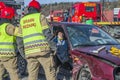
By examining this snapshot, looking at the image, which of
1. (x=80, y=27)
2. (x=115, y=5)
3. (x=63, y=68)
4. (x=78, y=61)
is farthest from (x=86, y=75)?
(x=115, y=5)

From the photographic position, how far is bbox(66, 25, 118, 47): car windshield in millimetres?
8239

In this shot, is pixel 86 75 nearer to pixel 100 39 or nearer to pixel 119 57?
pixel 119 57

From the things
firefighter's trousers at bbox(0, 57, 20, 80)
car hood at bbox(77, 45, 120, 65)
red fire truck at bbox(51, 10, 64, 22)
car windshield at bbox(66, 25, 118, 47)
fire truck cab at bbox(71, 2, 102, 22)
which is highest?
car windshield at bbox(66, 25, 118, 47)

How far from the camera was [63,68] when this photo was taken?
827 centimetres

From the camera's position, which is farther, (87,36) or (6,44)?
(87,36)

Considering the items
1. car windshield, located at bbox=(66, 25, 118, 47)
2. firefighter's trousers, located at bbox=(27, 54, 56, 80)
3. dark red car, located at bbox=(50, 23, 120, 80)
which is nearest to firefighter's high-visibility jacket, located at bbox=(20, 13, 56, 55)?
firefighter's trousers, located at bbox=(27, 54, 56, 80)

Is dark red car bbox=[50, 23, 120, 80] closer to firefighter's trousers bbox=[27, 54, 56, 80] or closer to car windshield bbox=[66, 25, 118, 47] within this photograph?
car windshield bbox=[66, 25, 118, 47]

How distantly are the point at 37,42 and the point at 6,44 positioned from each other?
981 millimetres

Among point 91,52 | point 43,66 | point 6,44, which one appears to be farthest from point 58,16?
point 43,66

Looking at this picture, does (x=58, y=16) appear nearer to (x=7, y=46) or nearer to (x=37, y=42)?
(x=7, y=46)

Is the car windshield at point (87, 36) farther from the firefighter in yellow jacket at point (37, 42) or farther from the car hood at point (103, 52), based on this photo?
the firefighter in yellow jacket at point (37, 42)

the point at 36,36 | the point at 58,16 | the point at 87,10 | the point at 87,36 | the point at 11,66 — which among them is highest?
the point at 36,36

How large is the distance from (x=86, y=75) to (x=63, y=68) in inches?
43.7

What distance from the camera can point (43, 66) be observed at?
693 cm
